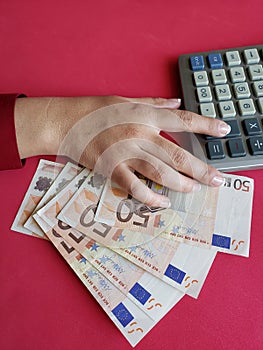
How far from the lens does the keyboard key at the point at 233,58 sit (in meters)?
0.63

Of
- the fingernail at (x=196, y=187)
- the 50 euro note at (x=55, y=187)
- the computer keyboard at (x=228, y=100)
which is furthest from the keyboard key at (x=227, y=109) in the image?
the 50 euro note at (x=55, y=187)

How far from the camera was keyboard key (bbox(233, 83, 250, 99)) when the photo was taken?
0.59 meters

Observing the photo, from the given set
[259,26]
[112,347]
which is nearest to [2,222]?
[112,347]

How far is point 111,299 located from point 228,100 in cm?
32

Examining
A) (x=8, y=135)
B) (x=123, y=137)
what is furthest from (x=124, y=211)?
(x=8, y=135)

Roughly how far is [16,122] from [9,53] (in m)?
0.16

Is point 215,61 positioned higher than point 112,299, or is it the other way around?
point 215,61

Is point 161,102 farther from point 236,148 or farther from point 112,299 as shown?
point 112,299

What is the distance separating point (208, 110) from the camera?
0.59 m

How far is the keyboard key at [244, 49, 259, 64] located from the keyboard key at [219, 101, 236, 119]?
0.28 feet

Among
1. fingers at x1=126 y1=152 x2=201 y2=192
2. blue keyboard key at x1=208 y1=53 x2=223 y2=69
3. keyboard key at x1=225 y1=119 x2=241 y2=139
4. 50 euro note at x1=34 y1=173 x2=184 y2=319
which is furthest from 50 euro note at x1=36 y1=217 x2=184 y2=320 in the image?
blue keyboard key at x1=208 y1=53 x2=223 y2=69

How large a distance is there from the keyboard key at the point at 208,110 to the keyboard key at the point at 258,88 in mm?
66

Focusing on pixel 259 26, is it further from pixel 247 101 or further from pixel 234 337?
pixel 234 337

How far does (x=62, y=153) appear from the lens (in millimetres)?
611
